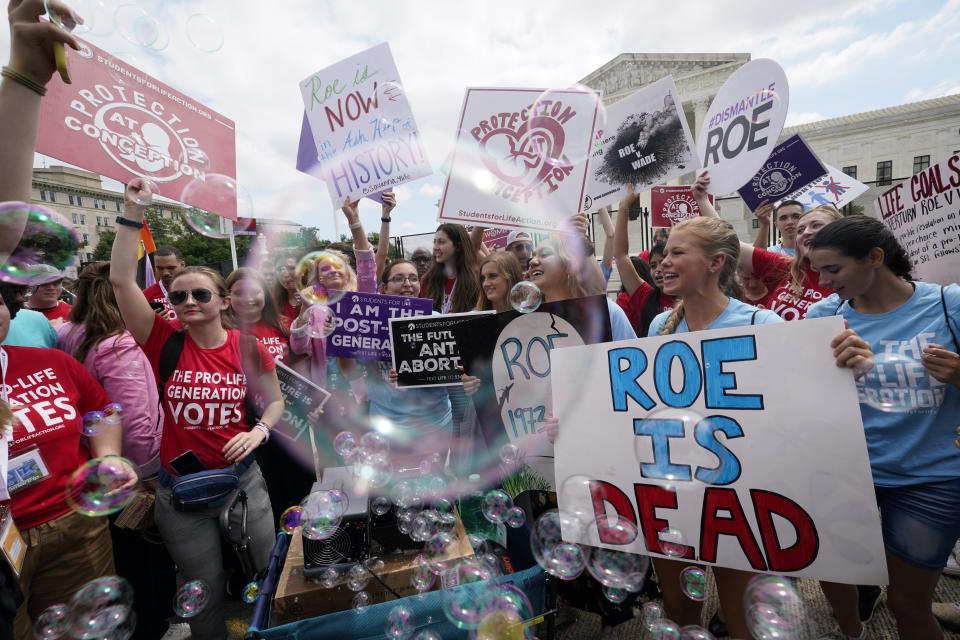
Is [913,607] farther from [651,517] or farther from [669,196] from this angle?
[669,196]

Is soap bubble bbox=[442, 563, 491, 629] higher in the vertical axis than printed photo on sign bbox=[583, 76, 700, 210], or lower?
lower

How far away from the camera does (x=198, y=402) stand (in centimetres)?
239

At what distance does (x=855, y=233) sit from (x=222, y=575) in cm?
348

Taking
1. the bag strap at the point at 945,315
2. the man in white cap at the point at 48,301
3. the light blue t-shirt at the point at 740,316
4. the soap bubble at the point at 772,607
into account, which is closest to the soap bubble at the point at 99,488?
the man in white cap at the point at 48,301

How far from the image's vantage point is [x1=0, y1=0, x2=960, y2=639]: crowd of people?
172 centimetres

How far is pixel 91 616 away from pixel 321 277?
2322 mm

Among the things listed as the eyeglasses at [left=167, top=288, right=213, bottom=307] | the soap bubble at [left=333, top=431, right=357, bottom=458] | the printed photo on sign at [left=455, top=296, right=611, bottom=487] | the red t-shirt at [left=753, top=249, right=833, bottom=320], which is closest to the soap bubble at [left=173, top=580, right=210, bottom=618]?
the soap bubble at [left=333, top=431, right=357, bottom=458]

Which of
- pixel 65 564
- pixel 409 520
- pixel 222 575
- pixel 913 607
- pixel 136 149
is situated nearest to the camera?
pixel 913 607

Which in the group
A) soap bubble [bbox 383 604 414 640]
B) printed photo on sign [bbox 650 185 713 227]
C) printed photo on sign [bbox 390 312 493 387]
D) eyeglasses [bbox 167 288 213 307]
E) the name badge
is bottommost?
soap bubble [bbox 383 604 414 640]

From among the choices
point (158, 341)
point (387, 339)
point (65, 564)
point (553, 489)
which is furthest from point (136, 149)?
point (553, 489)

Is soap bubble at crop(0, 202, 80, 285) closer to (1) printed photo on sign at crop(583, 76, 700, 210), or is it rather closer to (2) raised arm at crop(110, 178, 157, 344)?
(2) raised arm at crop(110, 178, 157, 344)

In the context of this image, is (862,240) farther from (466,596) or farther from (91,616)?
(91,616)

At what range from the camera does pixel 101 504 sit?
6.68ft

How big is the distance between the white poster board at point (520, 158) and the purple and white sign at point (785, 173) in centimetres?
180
